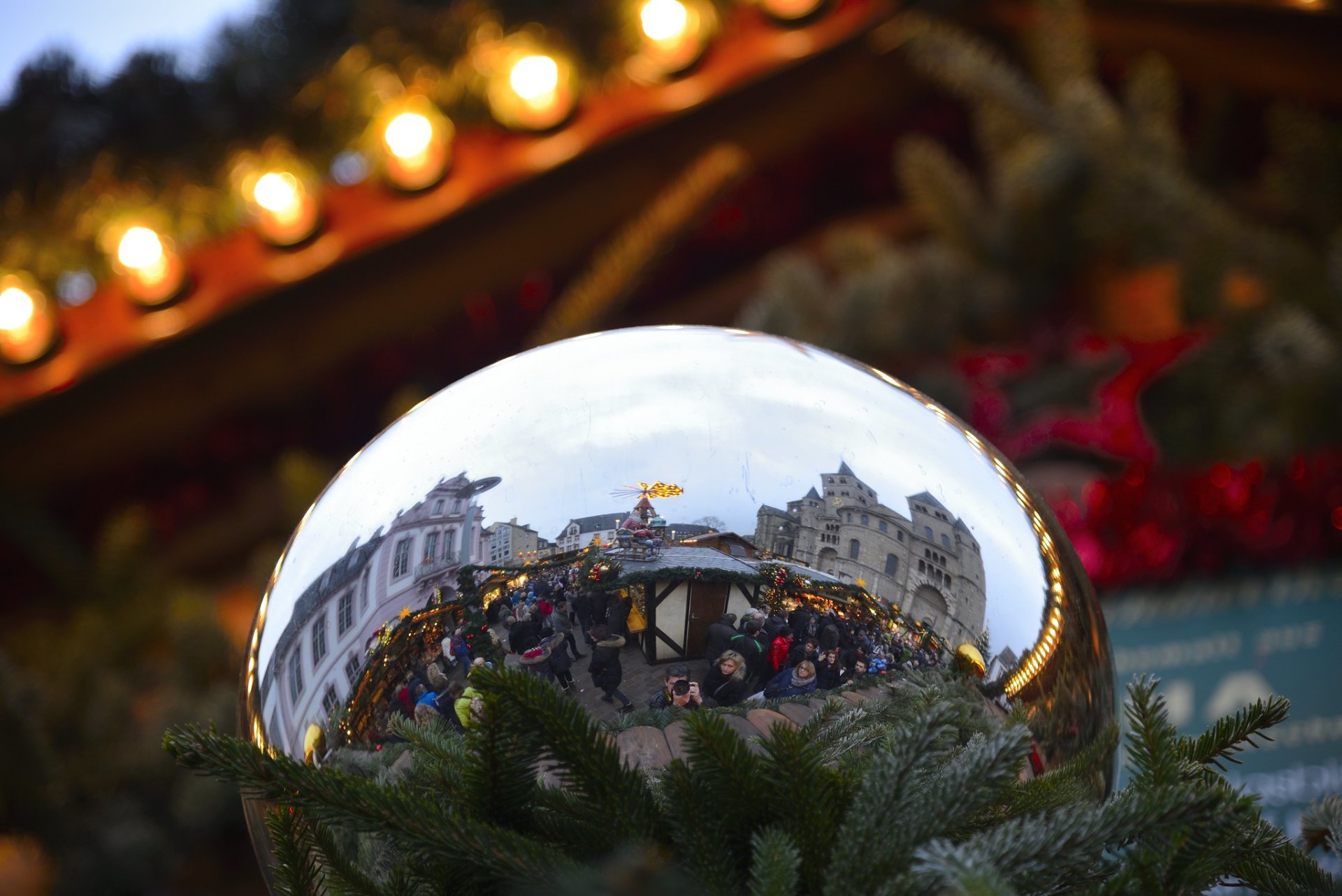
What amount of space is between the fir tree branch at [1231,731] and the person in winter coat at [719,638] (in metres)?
0.20

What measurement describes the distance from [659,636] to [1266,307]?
1.18 metres

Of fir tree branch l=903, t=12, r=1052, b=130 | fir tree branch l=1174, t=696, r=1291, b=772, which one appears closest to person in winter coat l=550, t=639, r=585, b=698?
fir tree branch l=1174, t=696, r=1291, b=772

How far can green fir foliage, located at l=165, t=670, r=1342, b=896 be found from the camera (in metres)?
0.32

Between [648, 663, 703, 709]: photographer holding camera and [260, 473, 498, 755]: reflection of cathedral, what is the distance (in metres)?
0.08

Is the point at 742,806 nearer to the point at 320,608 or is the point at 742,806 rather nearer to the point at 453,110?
the point at 320,608

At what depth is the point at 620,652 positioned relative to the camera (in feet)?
1.17

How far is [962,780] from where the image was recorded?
1.07ft

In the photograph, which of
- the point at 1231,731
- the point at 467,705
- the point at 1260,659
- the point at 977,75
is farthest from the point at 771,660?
the point at 977,75

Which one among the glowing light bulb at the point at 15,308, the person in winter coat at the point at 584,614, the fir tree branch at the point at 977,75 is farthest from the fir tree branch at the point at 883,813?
the glowing light bulb at the point at 15,308

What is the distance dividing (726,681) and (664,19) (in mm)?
1473

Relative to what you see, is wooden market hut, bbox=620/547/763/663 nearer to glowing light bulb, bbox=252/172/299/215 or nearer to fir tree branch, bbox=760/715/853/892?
fir tree branch, bbox=760/715/853/892

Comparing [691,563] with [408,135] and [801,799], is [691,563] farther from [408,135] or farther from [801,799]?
[408,135]

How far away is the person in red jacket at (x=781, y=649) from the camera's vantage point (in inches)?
14.2

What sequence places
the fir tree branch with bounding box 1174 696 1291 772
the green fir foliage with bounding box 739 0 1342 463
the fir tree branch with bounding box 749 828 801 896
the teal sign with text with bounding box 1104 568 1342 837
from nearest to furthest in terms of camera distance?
1. the fir tree branch with bounding box 749 828 801 896
2. the fir tree branch with bounding box 1174 696 1291 772
3. the teal sign with text with bounding box 1104 568 1342 837
4. the green fir foliage with bounding box 739 0 1342 463
